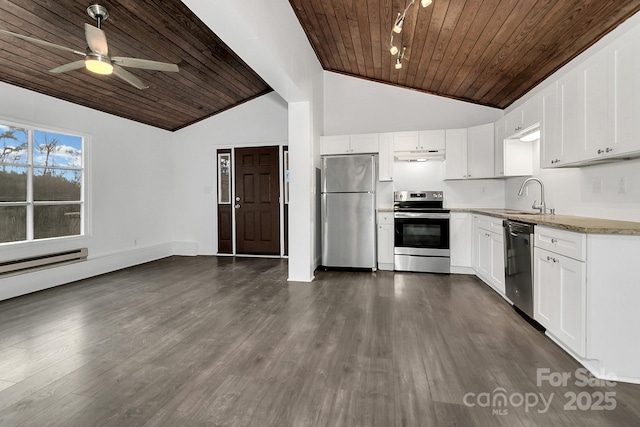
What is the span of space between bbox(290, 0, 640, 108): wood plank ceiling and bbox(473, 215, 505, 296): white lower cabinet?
179 cm

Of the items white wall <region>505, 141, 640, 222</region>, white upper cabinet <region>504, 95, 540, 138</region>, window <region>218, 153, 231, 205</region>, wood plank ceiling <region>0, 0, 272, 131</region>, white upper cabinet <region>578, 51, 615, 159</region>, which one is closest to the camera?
white upper cabinet <region>578, 51, 615, 159</region>

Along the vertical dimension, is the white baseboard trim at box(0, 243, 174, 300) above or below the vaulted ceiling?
below

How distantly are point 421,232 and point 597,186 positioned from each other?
2227 mm

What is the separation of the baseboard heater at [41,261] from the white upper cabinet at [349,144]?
3926 mm

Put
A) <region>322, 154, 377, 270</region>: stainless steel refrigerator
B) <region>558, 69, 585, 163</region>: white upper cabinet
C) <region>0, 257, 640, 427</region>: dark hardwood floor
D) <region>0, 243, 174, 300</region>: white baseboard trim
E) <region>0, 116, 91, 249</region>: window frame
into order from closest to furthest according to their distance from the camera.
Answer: <region>0, 257, 640, 427</region>: dark hardwood floor
<region>558, 69, 585, 163</region>: white upper cabinet
<region>0, 243, 174, 300</region>: white baseboard trim
<region>0, 116, 91, 249</region>: window frame
<region>322, 154, 377, 270</region>: stainless steel refrigerator

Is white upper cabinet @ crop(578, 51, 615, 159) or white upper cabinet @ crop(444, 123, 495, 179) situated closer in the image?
white upper cabinet @ crop(578, 51, 615, 159)

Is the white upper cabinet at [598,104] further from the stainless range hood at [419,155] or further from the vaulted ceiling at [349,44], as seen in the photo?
the stainless range hood at [419,155]

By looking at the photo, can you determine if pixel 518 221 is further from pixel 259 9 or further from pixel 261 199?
pixel 261 199

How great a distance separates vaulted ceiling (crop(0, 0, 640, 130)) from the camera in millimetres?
2795

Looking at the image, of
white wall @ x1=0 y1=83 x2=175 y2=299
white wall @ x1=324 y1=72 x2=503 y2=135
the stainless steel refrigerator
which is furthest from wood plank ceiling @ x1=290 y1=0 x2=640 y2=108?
white wall @ x1=0 y1=83 x2=175 y2=299

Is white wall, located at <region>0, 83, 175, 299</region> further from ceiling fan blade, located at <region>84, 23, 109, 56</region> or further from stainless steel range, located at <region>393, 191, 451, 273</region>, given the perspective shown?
stainless steel range, located at <region>393, 191, 451, 273</region>

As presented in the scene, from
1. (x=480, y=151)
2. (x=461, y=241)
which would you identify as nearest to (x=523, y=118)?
(x=480, y=151)

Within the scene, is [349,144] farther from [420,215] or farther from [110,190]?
[110,190]

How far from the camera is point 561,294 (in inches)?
90.0
